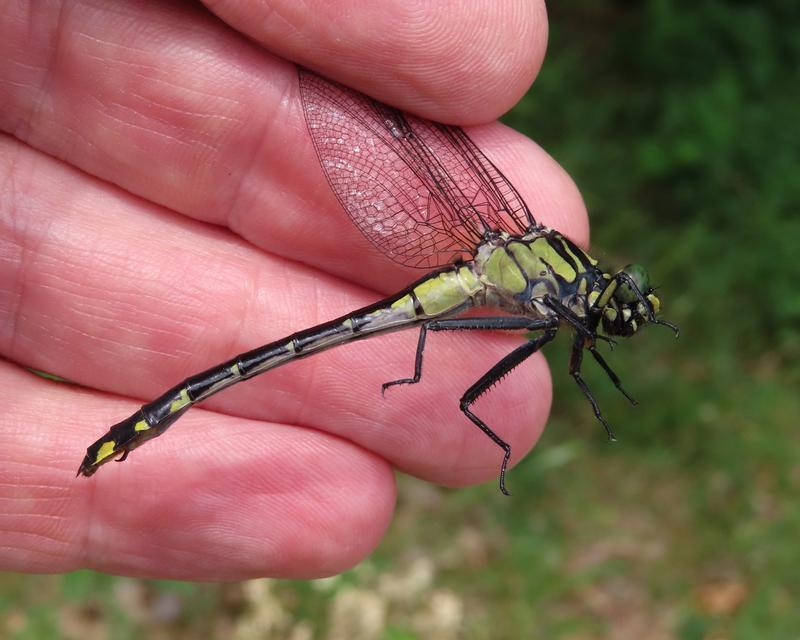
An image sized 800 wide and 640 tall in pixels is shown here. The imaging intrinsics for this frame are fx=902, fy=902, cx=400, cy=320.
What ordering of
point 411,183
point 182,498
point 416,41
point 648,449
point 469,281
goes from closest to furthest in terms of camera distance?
point 416,41
point 182,498
point 469,281
point 411,183
point 648,449

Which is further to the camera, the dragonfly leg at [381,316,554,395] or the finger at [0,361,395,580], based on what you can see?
the finger at [0,361,395,580]

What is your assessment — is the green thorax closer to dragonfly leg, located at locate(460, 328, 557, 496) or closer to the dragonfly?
the dragonfly

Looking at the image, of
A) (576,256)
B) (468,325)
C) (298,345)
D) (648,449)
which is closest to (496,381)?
(468,325)

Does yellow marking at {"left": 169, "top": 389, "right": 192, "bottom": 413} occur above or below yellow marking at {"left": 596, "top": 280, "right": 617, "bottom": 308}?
below

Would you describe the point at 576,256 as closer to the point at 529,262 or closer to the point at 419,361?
the point at 529,262

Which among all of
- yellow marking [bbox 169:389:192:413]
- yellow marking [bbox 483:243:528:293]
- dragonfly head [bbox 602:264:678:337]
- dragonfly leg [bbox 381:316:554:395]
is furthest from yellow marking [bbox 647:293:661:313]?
yellow marking [bbox 169:389:192:413]

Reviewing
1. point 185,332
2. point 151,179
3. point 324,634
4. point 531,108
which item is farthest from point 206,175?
point 531,108

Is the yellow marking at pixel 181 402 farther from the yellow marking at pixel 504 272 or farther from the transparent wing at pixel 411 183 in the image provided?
the yellow marking at pixel 504 272
